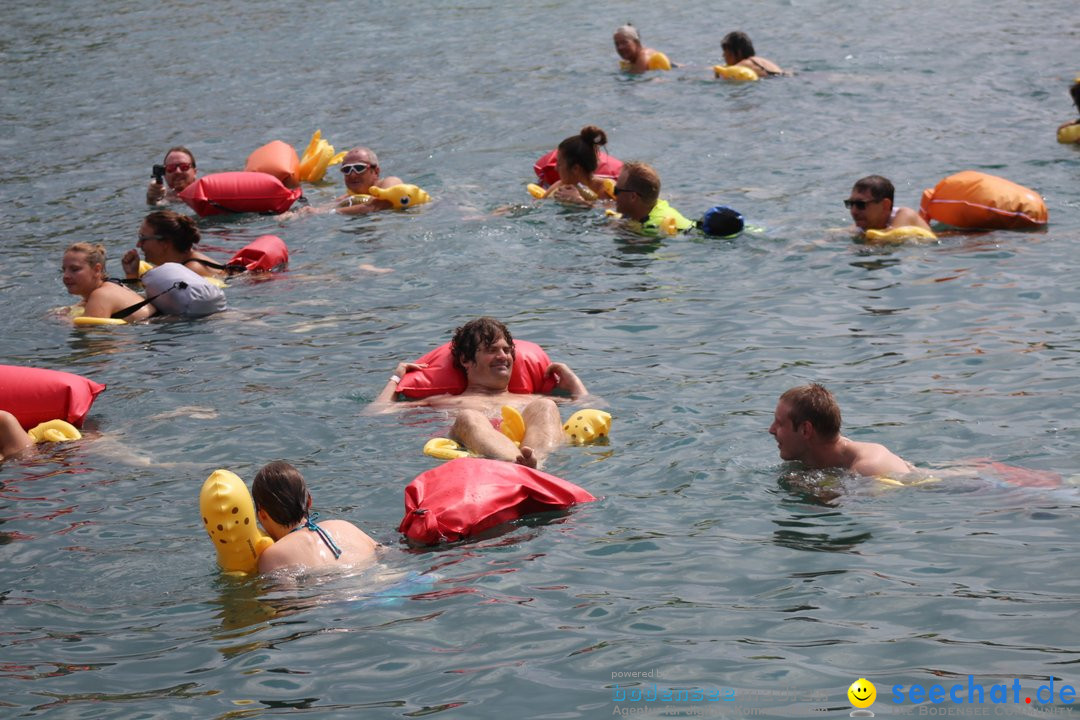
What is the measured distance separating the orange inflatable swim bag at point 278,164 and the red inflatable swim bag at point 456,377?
20.9 feet

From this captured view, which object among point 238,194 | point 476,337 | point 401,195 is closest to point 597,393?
point 476,337

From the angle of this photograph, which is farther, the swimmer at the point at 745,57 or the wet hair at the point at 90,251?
the swimmer at the point at 745,57

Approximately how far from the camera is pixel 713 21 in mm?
24141

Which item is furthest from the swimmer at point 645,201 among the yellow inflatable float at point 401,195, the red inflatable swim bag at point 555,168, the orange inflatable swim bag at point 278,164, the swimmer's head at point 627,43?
the swimmer's head at point 627,43

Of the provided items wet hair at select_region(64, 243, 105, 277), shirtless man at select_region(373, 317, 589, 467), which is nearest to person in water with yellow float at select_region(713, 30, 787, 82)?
wet hair at select_region(64, 243, 105, 277)

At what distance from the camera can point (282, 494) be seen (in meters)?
6.08

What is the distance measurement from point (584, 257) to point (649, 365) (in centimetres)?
290

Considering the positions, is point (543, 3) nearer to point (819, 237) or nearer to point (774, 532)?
point (819, 237)

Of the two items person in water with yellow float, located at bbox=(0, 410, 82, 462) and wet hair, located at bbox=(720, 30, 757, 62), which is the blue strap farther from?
wet hair, located at bbox=(720, 30, 757, 62)

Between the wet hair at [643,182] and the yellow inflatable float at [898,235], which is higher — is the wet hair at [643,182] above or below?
above

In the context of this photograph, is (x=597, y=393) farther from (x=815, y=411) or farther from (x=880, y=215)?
(x=880, y=215)

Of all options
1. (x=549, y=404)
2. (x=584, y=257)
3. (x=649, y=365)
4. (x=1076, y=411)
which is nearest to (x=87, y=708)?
(x=549, y=404)

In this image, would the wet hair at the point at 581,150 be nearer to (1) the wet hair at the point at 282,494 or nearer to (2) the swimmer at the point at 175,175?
(2) the swimmer at the point at 175,175

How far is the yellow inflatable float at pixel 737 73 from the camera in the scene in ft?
60.6
